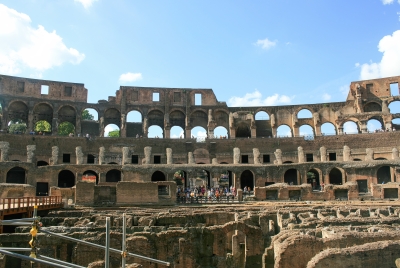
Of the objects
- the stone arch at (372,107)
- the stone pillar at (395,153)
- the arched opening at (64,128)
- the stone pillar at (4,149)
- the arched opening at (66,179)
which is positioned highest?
the stone arch at (372,107)

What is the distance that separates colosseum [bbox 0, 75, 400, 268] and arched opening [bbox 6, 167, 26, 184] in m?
0.09

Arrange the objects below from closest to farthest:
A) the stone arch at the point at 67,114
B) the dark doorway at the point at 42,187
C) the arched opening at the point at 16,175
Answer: the dark doorway at the point at 42,187 < the arched opening at the point at 16,175 < the stone arch at the point at 67,114

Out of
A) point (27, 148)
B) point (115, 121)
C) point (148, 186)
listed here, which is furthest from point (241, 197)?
point (115, 121)

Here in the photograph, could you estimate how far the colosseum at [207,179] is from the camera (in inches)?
442

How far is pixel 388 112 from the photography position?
1703 inches

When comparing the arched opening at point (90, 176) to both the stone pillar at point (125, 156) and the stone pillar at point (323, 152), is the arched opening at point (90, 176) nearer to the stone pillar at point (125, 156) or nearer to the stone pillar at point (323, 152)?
the stone pillar at point (125, 156)

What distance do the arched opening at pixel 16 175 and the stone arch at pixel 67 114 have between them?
41.3 ft

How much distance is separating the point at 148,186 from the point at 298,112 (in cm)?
2717

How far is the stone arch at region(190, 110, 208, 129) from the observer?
47.8 meters

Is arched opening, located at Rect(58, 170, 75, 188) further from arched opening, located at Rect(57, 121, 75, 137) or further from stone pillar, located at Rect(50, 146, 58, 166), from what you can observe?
arched opening, located at Rect(57, 121, 75, 137)

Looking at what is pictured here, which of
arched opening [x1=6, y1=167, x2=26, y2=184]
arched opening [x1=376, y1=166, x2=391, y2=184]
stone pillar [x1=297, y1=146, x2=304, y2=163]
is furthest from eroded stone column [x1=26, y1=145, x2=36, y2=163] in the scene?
arched opening [x1=376, y1=166, x2=391, y2=184]

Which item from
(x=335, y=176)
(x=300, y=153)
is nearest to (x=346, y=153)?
(x=335, y=176)

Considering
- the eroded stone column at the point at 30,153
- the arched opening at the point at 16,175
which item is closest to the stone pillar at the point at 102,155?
the eroded stone column at the point at 30,153

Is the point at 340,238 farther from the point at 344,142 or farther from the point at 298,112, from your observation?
the point at 298,112
